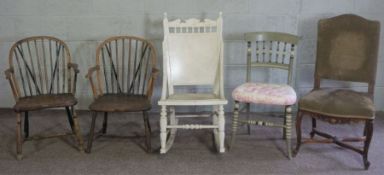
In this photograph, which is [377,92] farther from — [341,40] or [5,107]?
[5,107]

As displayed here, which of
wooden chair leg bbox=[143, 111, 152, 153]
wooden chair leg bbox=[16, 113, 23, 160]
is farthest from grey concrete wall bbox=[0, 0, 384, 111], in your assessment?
wooden chair leg bbox=[16, 113, 23, 160]

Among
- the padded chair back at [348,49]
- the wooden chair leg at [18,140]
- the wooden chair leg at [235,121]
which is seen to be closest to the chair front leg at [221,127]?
the wooden chair leg at [235,121]

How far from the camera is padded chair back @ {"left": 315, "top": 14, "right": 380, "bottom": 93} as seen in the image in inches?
101

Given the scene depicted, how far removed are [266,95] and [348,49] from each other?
2.49 ft

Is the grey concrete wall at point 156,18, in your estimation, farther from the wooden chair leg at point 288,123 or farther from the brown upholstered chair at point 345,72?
the wooden chair leg at point 288,123

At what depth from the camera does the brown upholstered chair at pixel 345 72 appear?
2.30 meters

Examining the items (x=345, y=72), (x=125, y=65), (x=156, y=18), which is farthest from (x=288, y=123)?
(x=125, y=65)

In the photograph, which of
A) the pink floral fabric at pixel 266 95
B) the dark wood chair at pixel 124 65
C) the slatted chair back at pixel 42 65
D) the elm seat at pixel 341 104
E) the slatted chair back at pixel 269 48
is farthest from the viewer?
the slatted chair back at pixel 42 65

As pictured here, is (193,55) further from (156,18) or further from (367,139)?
(367,139)

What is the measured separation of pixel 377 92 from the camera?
347cm

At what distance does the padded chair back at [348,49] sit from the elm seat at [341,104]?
0.21 metres

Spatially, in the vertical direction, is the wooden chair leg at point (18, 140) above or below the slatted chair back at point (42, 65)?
below

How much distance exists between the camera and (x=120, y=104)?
255 cm

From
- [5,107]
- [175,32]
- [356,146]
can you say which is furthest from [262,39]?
[5,107]
